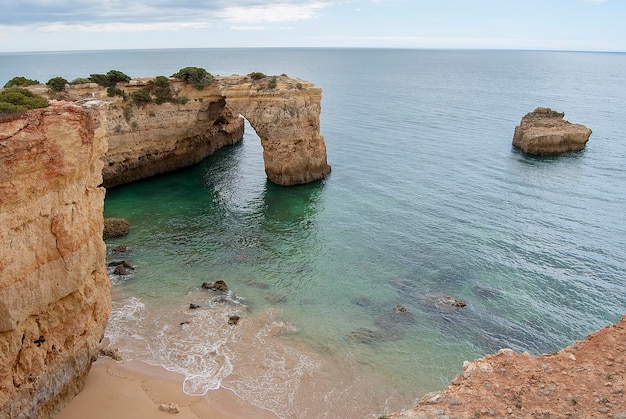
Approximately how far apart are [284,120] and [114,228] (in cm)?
1791

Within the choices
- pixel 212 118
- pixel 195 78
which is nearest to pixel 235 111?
pixel 212 118

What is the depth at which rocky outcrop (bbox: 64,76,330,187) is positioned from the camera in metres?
42.2

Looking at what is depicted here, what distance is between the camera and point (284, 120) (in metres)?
42.5

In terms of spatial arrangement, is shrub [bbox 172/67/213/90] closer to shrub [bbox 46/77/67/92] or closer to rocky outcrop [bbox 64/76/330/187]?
rocky outcrop [bbox 64/76/330/187]

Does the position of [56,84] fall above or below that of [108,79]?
below

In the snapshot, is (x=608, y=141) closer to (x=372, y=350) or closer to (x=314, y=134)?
(x=314, y=134)

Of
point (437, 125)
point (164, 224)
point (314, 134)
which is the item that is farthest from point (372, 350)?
point (437, 125)

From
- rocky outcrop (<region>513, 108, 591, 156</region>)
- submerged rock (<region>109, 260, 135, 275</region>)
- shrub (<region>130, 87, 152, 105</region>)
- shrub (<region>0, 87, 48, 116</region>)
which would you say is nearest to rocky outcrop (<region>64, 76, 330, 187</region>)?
shrub (<region>130, 87, 152, 105</region>)

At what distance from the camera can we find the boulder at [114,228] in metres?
32.8

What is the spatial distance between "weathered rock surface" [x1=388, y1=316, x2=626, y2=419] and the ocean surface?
20.0ft

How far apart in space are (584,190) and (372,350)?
107 feet

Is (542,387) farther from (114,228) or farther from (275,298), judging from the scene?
(114,228)

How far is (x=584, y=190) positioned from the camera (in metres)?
43.2

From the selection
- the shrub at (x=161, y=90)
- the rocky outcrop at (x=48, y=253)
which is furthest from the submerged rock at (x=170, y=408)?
the shrub at (x=161, y=90)
